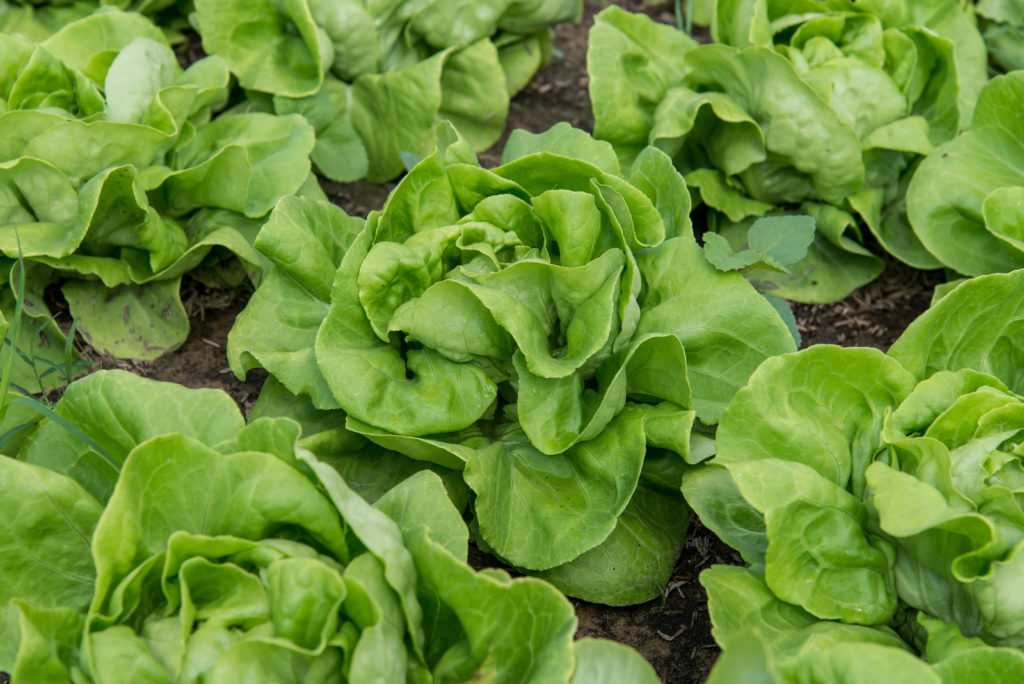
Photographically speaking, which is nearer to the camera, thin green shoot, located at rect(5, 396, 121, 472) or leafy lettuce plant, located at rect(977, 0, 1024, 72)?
thin green shoot, located at rect(5, 396, 121, 472)

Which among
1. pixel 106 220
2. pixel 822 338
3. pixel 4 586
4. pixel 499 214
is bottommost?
pixel 822 338

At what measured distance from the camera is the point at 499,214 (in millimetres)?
3604

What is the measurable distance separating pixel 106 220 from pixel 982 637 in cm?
367

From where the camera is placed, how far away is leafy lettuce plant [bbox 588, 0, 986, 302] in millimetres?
4406

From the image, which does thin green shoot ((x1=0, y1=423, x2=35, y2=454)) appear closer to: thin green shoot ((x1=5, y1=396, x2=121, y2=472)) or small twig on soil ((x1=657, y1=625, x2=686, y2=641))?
thin green shoot ((x1=5, y1=396, x2=121, y2=472))

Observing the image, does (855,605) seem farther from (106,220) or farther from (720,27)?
(106,220)

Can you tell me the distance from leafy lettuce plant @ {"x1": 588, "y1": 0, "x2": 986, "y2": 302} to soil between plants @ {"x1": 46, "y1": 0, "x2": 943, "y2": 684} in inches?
7.0

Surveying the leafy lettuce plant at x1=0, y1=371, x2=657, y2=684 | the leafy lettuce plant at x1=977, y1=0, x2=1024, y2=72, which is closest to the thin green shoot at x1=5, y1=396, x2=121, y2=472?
the leafy lettuce plant at x1=0, y1=371, x2=657, y2=684

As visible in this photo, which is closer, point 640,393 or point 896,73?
point 640,393

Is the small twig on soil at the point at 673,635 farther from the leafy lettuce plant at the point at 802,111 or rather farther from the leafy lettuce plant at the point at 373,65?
the leafy lettuce plant at the point at 373,65

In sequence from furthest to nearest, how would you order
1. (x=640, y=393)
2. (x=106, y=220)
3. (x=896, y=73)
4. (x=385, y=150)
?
(x=385, y=150) → (x=896, y=73) → (x=106, y=220) → (x=640, y=393)

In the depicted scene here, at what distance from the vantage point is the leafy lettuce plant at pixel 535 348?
11.1ft

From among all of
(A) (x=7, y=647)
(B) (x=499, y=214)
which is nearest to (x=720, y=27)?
(B) (x=499, y=214)

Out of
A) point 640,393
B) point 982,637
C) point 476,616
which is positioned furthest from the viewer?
point 640,393
